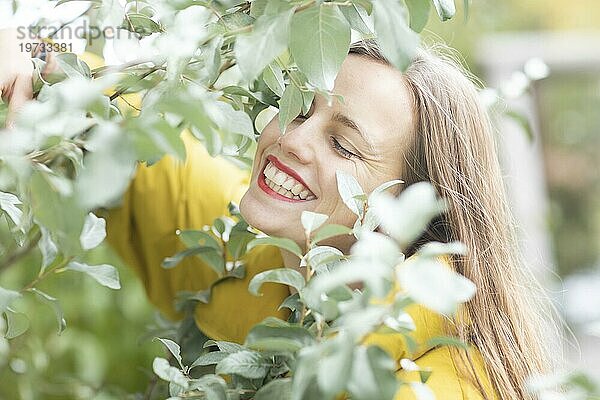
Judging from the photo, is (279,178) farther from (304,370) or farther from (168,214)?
(304,370)

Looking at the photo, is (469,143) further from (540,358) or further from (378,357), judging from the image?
(378,357)

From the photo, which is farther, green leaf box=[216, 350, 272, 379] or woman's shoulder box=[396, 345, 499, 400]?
woman's shoulder box=[396, 345, 499, 400]

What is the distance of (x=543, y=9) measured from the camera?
3.96 meters

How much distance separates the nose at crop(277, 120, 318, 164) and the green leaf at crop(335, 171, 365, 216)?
182 mm

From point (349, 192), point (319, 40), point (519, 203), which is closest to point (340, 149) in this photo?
point (349, 192)

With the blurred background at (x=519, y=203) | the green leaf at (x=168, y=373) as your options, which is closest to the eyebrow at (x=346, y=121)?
the blurred background at (x=519, y=203)

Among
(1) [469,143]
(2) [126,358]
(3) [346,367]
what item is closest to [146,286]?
(2) [126,358]

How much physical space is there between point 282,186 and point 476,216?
0.21 metres

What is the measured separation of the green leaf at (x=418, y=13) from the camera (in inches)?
25.9

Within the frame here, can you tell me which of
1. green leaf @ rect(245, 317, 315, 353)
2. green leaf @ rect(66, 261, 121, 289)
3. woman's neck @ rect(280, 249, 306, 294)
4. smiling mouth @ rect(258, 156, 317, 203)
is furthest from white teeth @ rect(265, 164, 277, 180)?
green leaf @ rect(245, 317, 315, 353)

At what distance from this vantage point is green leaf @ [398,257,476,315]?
44 cm

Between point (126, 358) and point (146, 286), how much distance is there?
0.35 meters

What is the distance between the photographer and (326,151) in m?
A: 0.91

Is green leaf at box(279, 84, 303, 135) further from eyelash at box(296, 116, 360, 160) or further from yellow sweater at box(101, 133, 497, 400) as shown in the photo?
yellow sweater at box(101, 133, 497, 400)
